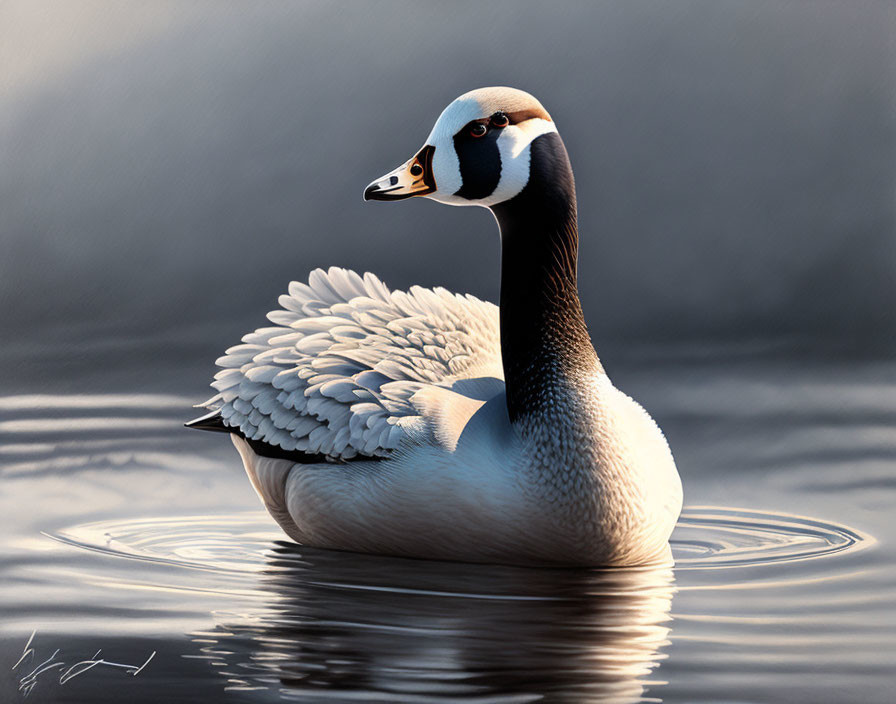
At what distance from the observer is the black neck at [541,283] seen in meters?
6.20

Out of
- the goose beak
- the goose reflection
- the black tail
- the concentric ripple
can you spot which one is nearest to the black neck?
the goose beak

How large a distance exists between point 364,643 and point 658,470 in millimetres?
1756

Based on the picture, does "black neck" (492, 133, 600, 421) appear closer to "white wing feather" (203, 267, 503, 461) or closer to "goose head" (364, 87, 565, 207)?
"goose head" (364, 87, 565, 207)

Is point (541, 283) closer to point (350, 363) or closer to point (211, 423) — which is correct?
point (350, 363)

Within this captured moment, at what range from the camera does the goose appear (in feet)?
19.7

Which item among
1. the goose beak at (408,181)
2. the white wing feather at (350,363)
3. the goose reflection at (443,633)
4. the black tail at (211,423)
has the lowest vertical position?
the goose reflection at (443,633)

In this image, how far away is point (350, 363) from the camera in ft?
21.4

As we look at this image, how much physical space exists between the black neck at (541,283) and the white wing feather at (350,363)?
0.40m

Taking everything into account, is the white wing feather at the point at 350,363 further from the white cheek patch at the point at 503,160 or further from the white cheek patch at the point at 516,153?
the white cheek patch at the point at 516,153

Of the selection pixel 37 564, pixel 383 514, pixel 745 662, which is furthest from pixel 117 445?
pixel 745 662

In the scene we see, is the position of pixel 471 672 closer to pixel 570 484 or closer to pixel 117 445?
pixel 570 484

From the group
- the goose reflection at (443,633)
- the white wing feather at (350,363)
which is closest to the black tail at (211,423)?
the white wing feather at (350,363)

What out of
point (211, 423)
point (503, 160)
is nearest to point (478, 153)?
point (503, 160)

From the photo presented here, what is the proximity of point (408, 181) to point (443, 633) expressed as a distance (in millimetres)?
2052
